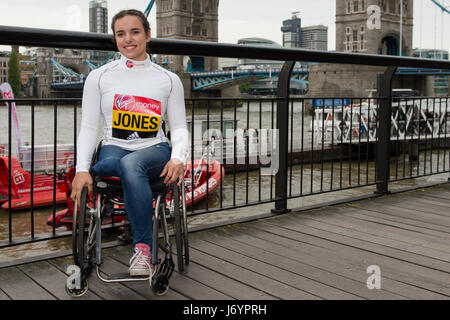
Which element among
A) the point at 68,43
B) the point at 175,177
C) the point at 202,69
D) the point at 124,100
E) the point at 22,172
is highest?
the point at 202,69

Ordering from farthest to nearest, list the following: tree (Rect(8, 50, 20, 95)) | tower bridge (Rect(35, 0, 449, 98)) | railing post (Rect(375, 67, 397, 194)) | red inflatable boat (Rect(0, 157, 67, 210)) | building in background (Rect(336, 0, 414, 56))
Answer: building in background (Rect(336, 0, 414, 56))
tower bridge (Rect(35, 0, 449, 98))
tree (Rect(8, 50, 20, 95))
red inflatable boat (Rect(0, 157, 67, 210))
railing post (Rect(375, 67, 397, 194))

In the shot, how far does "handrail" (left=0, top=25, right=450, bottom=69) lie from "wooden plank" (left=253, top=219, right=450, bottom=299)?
3.36 ft

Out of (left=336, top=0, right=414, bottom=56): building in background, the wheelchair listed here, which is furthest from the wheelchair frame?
(left=336, top=0, right=414, bottom=56): building in background

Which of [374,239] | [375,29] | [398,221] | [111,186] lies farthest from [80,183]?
[375,29]

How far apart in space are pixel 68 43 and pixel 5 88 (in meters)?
10.3

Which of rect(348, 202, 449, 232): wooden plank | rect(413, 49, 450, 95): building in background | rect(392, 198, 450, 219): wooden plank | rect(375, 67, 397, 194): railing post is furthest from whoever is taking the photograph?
rect(413, 49, 450, 95): building in background

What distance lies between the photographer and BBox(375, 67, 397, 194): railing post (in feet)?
13.5

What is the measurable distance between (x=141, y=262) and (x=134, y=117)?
21.6 inches

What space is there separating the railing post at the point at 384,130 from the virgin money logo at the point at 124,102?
2.58 metres

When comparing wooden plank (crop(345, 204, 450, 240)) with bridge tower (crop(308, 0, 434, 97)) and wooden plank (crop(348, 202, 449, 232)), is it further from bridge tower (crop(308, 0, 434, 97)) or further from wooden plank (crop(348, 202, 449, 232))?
bridge tower (crop(308, 0, 434, 97))

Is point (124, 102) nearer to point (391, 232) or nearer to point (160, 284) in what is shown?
point (160, 284)
